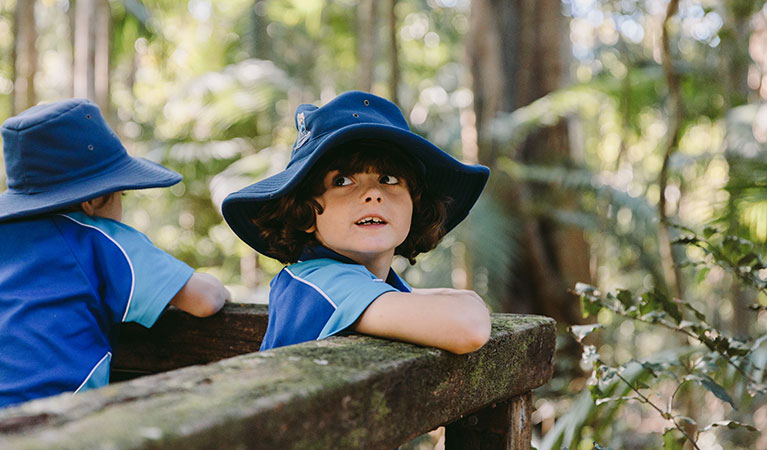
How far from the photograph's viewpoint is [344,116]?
3.97 feet

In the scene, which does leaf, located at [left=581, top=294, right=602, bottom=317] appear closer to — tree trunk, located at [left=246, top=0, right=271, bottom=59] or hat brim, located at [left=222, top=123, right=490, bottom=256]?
hat brim, located at [left=222, top=123, right=490, bottom=256]

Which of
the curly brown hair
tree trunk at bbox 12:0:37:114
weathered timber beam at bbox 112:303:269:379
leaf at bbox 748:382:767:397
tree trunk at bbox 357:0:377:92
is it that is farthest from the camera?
tree trunk at bbox 12:0:37:114

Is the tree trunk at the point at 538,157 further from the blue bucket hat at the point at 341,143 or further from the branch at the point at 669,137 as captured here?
the blue bucket hat at the point at 341,143

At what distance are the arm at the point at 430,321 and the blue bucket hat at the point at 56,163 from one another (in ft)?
2.46

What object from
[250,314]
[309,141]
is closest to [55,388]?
[250,314]

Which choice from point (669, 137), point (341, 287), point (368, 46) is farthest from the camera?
point (368, 46)

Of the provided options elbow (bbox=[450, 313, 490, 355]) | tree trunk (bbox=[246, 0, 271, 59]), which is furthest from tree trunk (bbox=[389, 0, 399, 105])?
tree trunk (bbox=[246, 0, 271, 59])

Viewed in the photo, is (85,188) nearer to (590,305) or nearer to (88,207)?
(88,207)

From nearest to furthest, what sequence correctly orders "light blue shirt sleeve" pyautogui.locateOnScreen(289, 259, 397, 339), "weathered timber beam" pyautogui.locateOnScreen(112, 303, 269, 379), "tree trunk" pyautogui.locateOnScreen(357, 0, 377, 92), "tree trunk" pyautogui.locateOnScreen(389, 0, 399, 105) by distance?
"light blue shirt sleeve" pyautogui.locateOnScreen(289, 259, 397, 339), "weathered timber beam" pyautogui.locateOnScreen(112, 303, 269, 379), "tree trunk" pyautogui.locateOnScreen(389, 0, 399, 105), "tree trunk" pyautogui.locateOnScreen(357, 0, 377, 92)

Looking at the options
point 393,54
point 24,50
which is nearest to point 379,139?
point 393,54

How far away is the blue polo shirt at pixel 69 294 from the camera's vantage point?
1.28 meters

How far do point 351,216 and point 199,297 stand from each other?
403 mm

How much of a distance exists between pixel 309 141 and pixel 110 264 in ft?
1.72

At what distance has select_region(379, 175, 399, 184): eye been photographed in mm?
1270
